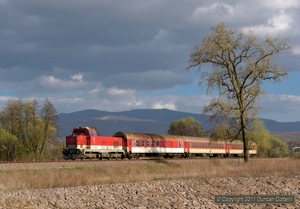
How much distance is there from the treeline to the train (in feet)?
79.3

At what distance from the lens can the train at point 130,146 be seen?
4747cm

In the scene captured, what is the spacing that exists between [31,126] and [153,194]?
59491 millimetres

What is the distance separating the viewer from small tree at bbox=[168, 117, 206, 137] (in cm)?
13588

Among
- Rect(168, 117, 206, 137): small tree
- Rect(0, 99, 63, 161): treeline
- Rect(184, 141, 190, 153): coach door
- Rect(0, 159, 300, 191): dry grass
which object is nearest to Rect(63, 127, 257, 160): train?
Rect(184, 141, 190, 153): coach door

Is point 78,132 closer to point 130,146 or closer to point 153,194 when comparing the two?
point 130,146

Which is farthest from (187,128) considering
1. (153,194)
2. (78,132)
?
(153,194)

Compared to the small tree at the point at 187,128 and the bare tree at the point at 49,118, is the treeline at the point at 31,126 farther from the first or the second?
the small tree at the point at 187,128

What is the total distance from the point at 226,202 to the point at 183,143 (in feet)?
137

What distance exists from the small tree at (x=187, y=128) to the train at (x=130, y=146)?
62973mm

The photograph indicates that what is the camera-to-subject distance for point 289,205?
21.4 metres

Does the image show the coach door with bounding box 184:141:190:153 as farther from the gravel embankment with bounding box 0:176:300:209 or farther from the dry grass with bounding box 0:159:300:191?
the gravel embankment with bounding box 0:176:300:209

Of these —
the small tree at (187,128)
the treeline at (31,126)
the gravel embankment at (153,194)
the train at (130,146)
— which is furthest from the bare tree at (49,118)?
the small tree at (187,128)

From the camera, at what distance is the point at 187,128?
137125 millimetres

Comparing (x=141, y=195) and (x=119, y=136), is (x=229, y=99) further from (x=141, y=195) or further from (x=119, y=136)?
(x=141, y=195)
